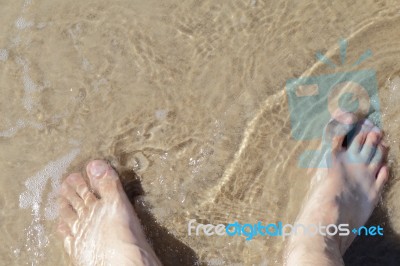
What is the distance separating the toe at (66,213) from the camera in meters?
3.08

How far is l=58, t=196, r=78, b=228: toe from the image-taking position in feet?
10.1

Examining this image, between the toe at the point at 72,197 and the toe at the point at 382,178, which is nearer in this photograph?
the toe at the point at 382,178

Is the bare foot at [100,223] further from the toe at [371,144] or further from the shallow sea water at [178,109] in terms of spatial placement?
the toe at [371,144]

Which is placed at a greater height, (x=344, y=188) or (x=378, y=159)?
(x=378, y=159)

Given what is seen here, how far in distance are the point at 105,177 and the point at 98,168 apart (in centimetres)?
6

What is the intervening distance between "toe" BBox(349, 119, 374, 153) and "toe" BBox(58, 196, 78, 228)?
1.56m

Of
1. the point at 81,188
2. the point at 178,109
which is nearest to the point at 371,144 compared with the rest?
the point at 178,109

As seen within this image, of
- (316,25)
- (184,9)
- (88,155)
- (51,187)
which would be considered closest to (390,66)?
(316,25)

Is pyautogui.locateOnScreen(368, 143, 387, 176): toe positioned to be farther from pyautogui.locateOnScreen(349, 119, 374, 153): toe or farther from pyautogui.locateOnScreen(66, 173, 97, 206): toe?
pyautogui.locateOnScreen(66, 173, 97, 206): toe

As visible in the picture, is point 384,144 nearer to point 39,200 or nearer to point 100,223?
point 100,223

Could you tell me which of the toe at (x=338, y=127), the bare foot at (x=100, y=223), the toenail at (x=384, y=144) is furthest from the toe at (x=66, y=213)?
the toenail at (x=384, y=144)

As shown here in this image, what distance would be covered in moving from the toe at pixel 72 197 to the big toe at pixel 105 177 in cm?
14

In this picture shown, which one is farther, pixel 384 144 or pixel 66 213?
pixel 66 213

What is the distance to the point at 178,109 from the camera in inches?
118
